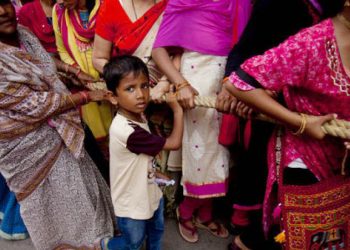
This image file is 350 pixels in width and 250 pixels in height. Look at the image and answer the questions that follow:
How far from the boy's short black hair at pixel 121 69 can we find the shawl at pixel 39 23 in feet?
3.33

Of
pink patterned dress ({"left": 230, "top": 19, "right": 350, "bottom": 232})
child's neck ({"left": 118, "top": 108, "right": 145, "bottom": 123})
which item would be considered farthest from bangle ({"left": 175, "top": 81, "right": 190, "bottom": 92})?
pink patterned dress ({"left": 230, "top": 19, "right": 350, "bottom": 232})

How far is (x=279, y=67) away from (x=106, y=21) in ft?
3.58

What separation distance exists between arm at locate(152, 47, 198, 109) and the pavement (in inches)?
37.3

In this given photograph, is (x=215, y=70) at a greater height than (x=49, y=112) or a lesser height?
greater

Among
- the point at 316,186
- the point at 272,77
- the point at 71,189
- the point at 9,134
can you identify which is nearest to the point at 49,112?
the point at 9,134

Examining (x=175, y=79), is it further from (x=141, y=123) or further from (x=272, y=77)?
(x=272, y=77)

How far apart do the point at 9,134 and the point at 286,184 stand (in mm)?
1290

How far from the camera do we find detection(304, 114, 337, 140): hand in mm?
1189

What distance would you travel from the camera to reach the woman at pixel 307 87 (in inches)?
→ 44.5

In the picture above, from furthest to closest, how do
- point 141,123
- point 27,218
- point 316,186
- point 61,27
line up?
1. point 61,27
2. point 27,218
3. point 141,123
4. point 316,186

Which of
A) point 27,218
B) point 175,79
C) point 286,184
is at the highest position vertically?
point 175,79

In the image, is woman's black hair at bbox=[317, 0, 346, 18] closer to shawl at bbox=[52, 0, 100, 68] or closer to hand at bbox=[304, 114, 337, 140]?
hand at bbox=[304, 114, 337, 140]

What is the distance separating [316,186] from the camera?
4.48 ft

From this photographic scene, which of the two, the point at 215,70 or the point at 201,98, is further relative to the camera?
the point at 215,70
